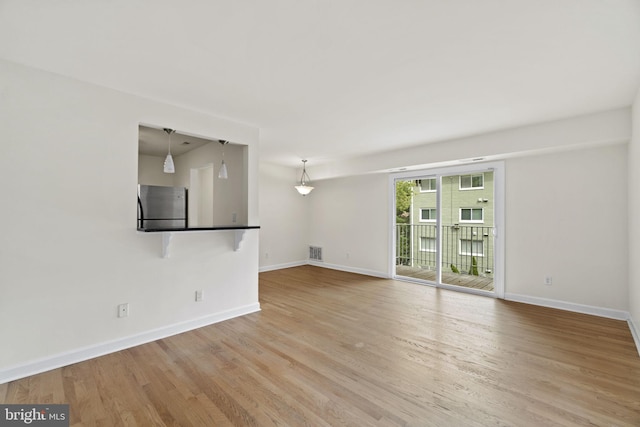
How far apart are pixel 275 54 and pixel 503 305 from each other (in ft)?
14.8

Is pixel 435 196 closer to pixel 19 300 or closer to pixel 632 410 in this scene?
pixel 632 410

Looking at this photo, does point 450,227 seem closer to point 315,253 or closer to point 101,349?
point 315,253

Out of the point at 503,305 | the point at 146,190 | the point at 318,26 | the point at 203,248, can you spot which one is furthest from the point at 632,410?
the point at 146,190

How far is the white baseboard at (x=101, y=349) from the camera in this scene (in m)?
2.28

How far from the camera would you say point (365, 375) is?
2.34 meters

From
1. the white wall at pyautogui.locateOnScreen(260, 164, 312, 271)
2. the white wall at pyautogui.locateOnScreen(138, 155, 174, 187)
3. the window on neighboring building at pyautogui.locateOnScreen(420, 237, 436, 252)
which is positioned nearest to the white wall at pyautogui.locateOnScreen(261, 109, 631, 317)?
the window on neighboring building at pyautogui.locateOnScreen(420, 237, 436, 252)

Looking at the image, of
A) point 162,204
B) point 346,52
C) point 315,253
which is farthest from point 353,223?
point 346,52

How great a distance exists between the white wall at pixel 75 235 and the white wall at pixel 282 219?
11.2 feet

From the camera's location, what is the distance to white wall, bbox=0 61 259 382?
2287 mm

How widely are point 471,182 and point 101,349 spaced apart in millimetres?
5839

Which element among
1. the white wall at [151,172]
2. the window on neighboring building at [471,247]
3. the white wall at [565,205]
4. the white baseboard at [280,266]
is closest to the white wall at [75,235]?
the white wall at [151,172]

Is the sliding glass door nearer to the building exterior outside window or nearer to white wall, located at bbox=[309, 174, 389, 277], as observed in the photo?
the building exterior outside window

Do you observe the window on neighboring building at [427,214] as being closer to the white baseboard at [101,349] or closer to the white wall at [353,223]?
the white wall at [353,223]

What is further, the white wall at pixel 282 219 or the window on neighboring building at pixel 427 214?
the white wall at pixel 282 219
